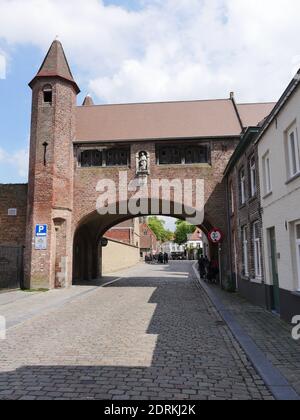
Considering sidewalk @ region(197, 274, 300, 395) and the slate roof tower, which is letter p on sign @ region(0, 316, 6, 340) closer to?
sidewalk @ region(197, 274, 300, 395)

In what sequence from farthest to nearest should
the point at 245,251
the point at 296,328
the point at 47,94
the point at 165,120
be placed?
1. the point at 165,120
2. the point at 47,94
3. the point at 245,251
4. the point at 296,328

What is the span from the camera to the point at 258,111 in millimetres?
23172

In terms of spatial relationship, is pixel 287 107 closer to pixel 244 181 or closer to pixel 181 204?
pixel 244 181

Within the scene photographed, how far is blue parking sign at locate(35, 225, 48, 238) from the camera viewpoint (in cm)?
1881

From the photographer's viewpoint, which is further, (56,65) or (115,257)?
(115,257)

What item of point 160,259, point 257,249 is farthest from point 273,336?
point 160,259

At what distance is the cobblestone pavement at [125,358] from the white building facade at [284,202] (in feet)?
6.10

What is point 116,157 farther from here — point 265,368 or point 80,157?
point 265,368

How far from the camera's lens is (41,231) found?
742 inches

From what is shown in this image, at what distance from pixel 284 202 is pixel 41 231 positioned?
1249 centimetres

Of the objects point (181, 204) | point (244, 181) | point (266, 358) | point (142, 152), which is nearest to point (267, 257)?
point (244, 181)
